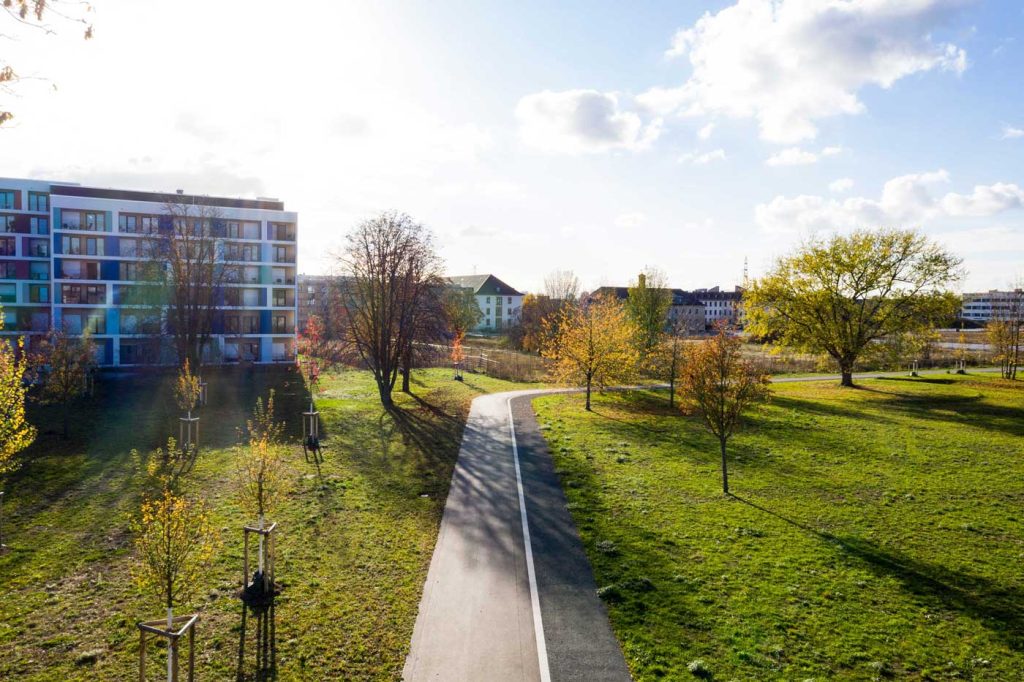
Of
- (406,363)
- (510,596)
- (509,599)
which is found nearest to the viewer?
(509,599)

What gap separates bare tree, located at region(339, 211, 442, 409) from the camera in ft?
116

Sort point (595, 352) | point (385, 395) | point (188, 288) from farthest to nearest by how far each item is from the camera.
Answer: point (188, 288) < point (595, 352) < point (385, 395)

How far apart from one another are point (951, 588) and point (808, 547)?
2.79 m

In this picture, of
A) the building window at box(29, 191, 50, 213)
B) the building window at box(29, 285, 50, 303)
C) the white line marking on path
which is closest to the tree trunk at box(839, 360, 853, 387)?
the white line marking on path

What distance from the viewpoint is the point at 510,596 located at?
454 inches

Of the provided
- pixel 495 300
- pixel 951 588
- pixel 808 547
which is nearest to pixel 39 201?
pixel 808 547

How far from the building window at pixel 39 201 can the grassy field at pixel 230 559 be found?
1433 inches

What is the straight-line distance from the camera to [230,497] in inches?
683

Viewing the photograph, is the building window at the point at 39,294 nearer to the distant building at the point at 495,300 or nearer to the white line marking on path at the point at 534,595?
the white line marking on path at the point at 534,595

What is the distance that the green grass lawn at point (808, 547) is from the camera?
31.9 feet

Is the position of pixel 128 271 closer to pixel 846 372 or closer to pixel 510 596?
pixel 510 596

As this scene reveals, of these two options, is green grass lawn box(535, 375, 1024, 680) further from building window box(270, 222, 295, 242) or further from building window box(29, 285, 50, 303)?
building window box(29, 285, 50, 303)

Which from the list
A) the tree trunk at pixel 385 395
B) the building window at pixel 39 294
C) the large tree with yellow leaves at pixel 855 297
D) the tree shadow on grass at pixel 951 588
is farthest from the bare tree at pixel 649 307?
the building window at pixel 39 294

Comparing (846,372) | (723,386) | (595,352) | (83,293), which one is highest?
(83,293)
